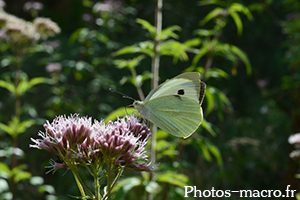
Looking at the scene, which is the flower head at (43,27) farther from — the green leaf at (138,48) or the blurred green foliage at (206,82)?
the green leaf at (138,48)

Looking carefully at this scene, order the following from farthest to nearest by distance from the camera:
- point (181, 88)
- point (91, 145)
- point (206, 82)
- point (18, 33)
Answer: point (206, 82), point (18, 33), point (181, 88), point (91, 145)

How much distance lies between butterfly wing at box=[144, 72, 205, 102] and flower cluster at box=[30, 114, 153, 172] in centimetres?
38

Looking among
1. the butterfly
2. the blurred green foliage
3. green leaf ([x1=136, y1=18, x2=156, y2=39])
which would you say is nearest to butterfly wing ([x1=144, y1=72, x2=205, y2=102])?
the butterfly

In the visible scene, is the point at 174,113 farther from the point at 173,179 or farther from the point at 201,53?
the point at 201,53

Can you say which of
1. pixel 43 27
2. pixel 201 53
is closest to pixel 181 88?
pixel 201 53

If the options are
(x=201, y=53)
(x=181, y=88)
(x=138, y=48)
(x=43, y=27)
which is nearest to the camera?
(x=181, y=88)

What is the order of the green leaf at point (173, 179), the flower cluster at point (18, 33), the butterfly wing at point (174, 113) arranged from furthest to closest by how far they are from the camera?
the flower cluster at point (18, 33)
the green leaf at point (173, 179)
the butterfly wing at point (174, 113)

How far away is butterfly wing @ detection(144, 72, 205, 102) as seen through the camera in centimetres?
144

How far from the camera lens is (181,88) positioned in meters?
1.48

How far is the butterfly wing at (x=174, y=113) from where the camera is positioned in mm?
1432

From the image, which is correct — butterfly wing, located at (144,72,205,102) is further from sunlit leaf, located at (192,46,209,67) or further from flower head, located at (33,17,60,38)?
flower head, located at (33,17,60,38)

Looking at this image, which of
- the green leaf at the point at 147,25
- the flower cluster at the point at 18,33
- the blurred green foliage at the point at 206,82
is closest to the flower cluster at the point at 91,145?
the green leaf at the point at 147,25

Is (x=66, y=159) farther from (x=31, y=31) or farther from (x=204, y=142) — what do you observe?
(x=31, y=31)

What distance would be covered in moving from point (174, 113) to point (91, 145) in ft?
1.84
